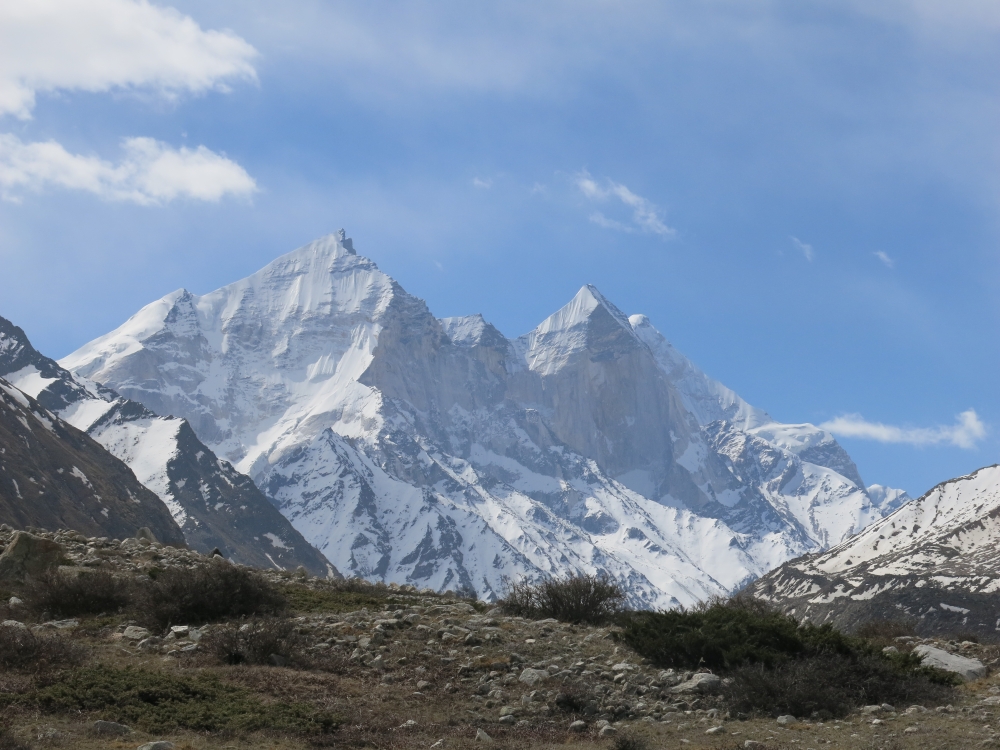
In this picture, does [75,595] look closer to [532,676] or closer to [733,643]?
[532,676]

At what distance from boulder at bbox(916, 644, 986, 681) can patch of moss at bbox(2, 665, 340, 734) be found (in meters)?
12.0

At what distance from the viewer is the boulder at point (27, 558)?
25.3 m

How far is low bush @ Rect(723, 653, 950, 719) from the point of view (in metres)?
16.9

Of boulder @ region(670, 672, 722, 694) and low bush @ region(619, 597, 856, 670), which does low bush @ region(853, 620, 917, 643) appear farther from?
boulder @ region(670, 672, 722, 694)

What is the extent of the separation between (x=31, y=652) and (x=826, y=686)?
41.1ft

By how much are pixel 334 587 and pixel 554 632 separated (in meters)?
9.95

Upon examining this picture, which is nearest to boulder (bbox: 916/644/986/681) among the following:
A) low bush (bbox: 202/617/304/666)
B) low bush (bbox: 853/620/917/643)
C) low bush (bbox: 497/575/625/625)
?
low bush (bbox: 853/620/917/643)

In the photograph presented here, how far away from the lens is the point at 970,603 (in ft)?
324

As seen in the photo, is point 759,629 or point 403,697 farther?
point 759,629

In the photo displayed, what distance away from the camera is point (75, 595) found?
871 inches

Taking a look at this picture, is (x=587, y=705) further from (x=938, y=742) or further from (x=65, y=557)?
(x=65, y=557)

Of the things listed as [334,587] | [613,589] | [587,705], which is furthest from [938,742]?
[334,587]

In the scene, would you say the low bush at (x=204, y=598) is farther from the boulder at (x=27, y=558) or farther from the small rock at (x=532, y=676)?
the small rock at (x=532, y=676)

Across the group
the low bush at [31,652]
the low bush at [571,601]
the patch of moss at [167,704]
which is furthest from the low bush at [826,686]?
the low bush at [31,652]
